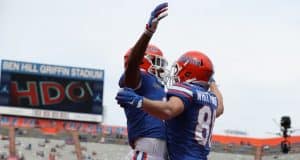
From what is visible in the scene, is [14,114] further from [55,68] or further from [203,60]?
[203,60]

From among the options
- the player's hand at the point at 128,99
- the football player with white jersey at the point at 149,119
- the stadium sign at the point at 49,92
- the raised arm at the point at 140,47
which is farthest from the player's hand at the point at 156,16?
the stadium sign at the point at 49,92

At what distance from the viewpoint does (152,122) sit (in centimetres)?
662

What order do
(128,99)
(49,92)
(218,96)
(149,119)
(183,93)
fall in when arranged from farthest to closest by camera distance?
1. (49,92)
2. (218,96)
3. (149,119)
4. (183,93)
5. (128,99)

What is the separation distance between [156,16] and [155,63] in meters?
1.23

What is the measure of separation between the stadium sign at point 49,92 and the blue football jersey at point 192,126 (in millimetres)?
33283

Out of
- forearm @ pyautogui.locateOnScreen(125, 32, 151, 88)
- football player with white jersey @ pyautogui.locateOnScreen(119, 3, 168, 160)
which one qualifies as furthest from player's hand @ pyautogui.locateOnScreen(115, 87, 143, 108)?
football player with white jersey @ pyautogui.locateOnScreen(119, 3, 168, 160)

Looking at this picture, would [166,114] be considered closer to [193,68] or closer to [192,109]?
[192,109]

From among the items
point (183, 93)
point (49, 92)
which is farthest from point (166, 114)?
→ point (49, 92)

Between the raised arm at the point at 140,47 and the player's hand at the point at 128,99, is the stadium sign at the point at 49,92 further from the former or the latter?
the player's hand at the point at 128,99

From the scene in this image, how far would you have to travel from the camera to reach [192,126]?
19.2 feet

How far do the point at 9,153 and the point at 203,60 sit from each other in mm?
29732

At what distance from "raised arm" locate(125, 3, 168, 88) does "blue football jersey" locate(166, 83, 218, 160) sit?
0.33 meters

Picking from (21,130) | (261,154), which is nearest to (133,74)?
(261,154)

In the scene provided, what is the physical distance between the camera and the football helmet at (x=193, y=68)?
232 inches
